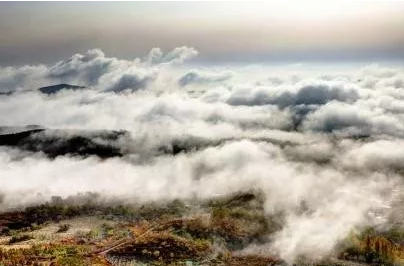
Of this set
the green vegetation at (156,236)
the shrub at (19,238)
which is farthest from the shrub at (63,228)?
the shrub at (19,238)

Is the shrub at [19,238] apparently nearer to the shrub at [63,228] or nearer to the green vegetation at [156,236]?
the green vegetation at [156,236]

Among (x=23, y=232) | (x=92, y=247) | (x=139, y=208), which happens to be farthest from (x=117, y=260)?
(x=139, y=208)

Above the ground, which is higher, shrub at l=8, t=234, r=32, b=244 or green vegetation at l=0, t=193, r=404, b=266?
shrub at l=8, t=234, r=32, b=244

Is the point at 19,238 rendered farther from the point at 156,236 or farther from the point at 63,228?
the point at 156,236

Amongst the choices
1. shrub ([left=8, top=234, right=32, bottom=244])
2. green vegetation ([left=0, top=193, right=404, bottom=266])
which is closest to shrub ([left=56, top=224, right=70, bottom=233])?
green vegetation ([left=0, top=193, right=404, bottom=266])

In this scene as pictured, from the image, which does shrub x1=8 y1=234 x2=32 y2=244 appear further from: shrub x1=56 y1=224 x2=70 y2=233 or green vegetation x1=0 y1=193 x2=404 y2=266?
shrub x1=56 y1=224 x2=70 y2=233

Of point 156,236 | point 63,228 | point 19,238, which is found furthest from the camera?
point 63,228

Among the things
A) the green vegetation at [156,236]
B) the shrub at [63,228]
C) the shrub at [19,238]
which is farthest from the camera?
the shrub at [63,228]

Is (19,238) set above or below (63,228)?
above

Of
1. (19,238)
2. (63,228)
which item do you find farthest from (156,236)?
(19,238)

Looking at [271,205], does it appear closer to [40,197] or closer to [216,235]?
[216,235]

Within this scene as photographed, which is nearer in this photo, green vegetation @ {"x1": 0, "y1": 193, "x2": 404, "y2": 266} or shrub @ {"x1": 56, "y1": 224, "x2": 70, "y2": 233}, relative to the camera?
green vegetation @ {"x1": 0, "y1": 193, "x2": 404, "y2": 266}
